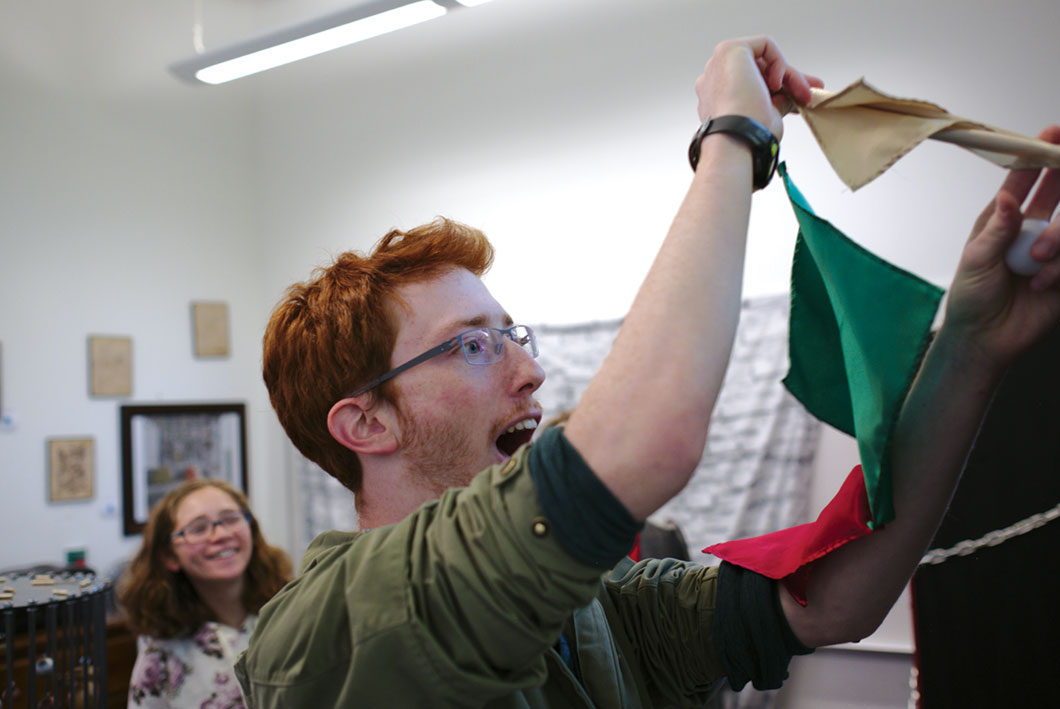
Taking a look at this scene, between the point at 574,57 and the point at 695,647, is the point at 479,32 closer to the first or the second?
the point at 574,57

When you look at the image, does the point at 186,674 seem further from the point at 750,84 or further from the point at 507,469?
the point at 750,84

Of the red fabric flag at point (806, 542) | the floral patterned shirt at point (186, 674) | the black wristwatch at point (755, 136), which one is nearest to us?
the black wristwatch at point (755, 136)

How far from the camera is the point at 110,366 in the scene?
4.46m

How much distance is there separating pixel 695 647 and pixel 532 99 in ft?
12.0

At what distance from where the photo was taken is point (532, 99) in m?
4.39

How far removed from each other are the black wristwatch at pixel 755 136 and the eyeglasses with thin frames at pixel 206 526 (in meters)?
2.53

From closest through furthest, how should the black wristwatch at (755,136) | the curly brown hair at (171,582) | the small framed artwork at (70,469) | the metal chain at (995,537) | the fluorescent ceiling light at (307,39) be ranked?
the black wristwatch at (755,136), the metal chain at (995,537), the curly brown hair at (171,582), the fluorescent ceiling light at (307,39), the small framed artwork at (70,469)

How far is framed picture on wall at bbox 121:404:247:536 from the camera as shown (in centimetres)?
450

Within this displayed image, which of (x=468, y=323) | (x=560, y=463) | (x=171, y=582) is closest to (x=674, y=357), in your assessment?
(x=560, y=463)

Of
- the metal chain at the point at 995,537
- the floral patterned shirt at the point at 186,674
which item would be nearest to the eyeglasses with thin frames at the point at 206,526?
the floral patterned shirt at the point at 186,674

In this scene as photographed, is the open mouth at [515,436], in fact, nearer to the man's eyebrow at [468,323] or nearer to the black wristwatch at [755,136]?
the man's eyebrow at [468,323]

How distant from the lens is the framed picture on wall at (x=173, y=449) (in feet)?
14.8

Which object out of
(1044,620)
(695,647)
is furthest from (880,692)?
(695,647)

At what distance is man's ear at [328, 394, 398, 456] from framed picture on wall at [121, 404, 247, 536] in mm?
3800
